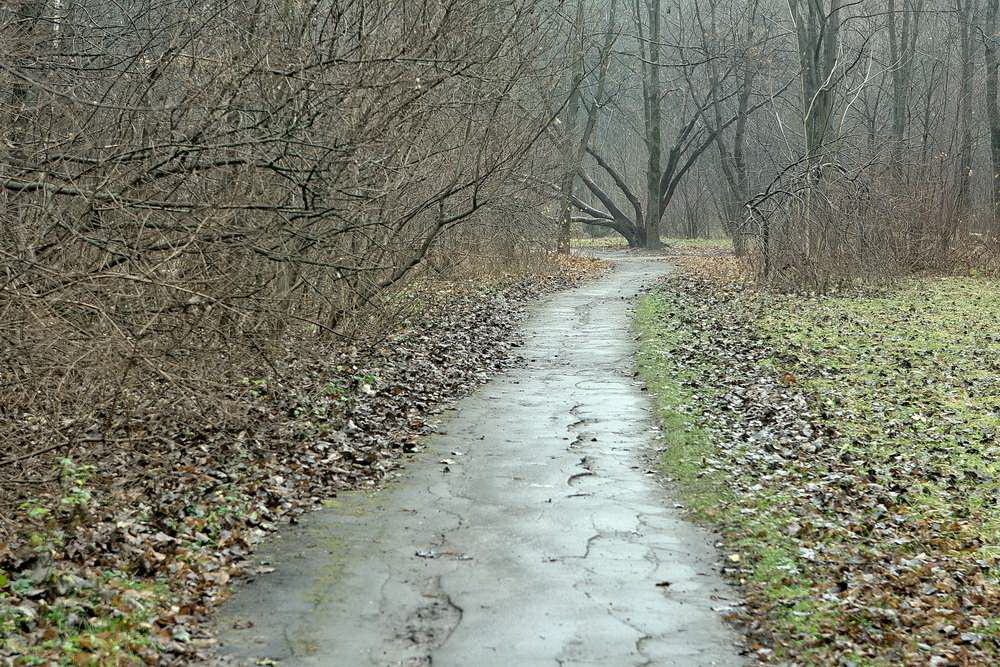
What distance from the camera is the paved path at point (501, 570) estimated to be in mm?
5453

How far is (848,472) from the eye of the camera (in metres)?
8.75

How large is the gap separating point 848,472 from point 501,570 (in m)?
3.48

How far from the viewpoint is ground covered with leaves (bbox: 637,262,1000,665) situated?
5.67 m

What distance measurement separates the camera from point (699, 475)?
8.97 metres

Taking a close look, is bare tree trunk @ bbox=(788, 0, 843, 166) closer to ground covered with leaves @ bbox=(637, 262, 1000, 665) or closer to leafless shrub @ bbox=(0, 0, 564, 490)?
ground covered with leaves @ bbox=(637, 262, 1000, 665)

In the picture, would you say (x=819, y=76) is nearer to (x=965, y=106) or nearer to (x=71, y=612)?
(x=965, y=106)

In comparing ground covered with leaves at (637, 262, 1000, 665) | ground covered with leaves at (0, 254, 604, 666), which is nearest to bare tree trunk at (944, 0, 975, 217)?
ground covered with leaves at (637, 262, 1000, 665)

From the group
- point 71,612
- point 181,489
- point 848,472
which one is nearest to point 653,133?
point 848,472

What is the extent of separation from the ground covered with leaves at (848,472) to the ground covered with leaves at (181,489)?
2796 millimetres

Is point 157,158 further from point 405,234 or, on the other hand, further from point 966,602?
point 405,234

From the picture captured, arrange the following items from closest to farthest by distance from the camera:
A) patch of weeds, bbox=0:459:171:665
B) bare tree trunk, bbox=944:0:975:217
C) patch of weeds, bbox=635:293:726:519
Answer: patch of weeds, bbox=0:459:171:665, patch of weeds, bbox=635:293:726:519, bare tree trunk, bbox=944:0:975:217

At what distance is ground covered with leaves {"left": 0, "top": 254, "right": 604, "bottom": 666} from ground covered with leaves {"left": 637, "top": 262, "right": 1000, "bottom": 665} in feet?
9.17

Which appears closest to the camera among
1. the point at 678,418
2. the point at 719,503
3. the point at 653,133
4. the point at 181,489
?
the point at 181,489

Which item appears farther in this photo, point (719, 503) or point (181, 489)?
point (719, 503)
